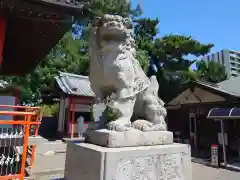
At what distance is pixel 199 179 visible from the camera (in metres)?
5.14

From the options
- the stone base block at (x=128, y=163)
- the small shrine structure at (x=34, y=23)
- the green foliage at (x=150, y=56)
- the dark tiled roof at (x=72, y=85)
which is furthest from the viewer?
the green foliage at (x=150, y=56)

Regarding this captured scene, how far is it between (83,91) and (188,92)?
607cm

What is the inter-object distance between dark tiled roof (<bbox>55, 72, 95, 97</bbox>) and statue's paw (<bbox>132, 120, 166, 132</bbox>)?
8681mm

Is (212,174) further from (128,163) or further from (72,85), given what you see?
(72,85)

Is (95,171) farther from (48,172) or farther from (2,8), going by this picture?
(48,172)

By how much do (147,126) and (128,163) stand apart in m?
0.48

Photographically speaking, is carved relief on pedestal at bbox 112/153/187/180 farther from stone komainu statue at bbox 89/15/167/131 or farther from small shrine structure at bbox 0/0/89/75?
small shrine structure at bbox 0/0/89/75

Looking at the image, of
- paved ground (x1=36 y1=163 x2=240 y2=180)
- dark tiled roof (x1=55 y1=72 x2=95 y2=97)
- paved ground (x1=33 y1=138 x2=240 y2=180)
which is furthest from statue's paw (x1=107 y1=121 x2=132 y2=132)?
dark tiled roof (x1=55 y1=72 x2=95 y2=97)

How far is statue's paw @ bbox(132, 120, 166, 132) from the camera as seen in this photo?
83.0 inches

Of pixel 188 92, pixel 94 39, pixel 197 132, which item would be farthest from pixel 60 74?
pixel 94 39

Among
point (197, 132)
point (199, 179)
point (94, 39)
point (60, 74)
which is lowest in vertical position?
point (199, 179)

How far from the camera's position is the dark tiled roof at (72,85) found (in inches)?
440

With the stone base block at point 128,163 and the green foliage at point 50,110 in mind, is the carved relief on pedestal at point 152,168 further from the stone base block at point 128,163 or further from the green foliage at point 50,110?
the green foliage at point 50,110

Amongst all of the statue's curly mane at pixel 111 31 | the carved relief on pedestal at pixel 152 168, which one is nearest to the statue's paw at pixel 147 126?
the carved relief on pedestal at pixel 152 168
